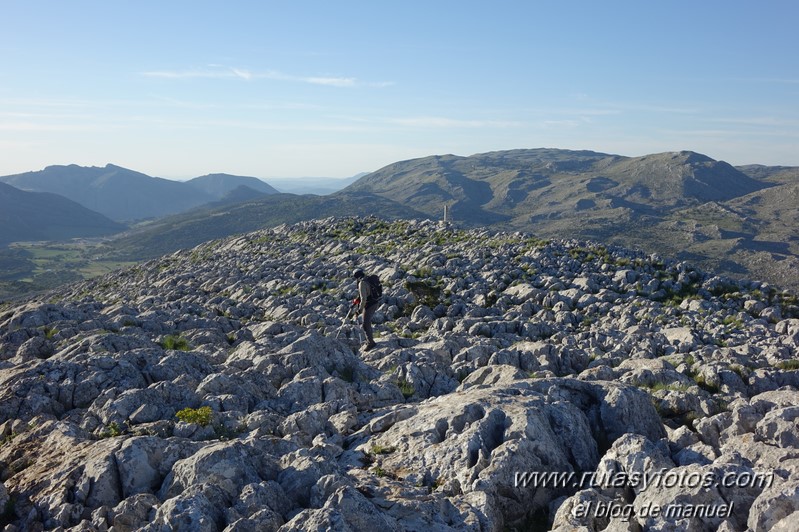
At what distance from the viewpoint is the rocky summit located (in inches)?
419

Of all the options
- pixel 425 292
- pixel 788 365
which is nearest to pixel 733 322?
pixel 788 365

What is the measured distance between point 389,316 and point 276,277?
57.1 ft

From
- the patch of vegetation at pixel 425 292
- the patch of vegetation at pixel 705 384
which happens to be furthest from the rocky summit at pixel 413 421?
the patch of vegetation at pixel 425 292

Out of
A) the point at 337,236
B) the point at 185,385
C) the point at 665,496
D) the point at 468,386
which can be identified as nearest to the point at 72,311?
the point at 185,385

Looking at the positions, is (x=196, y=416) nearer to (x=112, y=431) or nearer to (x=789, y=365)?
(x=112, y=431)

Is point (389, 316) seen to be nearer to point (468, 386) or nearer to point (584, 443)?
point (468, 386)

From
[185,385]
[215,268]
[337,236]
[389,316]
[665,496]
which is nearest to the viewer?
[665,496]

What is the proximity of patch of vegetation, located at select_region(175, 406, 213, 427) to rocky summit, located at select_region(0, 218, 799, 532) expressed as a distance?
0.07m

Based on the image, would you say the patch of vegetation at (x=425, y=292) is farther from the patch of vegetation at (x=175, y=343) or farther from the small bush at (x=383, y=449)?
the small bush at (x=383, y=449)

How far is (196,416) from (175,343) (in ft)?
40.4

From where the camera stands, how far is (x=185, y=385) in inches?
722

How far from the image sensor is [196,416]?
1523 centimetres

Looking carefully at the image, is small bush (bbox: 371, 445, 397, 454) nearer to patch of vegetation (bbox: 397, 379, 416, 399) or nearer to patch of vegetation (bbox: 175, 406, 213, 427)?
patch of vegetation (bbox: 175, 406, 213, 427)

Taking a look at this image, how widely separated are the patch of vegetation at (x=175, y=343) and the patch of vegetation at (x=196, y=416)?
11.1 metres
